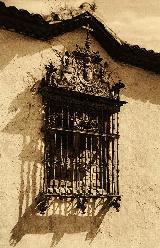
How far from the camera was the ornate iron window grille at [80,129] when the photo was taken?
204 inches

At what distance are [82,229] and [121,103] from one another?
201cm

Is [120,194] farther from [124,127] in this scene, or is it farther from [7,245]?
[7,245]

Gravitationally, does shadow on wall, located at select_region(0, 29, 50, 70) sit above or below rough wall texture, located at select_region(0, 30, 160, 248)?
above

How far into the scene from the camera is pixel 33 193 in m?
4.92

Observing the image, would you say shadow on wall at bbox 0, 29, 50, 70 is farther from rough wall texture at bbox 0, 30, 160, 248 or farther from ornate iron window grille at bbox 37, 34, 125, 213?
ornate iron window grille at bbox 37, 34, 125, 213

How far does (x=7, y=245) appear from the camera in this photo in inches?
→ 181

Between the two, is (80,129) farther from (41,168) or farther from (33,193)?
(33,193)

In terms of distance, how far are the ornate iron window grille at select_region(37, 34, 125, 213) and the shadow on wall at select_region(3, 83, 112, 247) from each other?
11 cm

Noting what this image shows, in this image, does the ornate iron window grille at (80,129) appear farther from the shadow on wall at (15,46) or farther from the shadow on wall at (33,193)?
the shadow on wall at (15,46)

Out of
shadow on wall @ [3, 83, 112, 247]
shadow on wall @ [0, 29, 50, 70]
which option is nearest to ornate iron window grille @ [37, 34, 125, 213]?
shadow on wall @ [3, 83, 112, 247]

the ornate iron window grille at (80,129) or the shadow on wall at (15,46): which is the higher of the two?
the shadow on wall at (15,46)

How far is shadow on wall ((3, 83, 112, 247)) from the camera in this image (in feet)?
15.8

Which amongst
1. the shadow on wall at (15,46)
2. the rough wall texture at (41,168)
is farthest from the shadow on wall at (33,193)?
the shadow on wall at (15,46)

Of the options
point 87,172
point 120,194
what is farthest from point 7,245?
point 120,194
